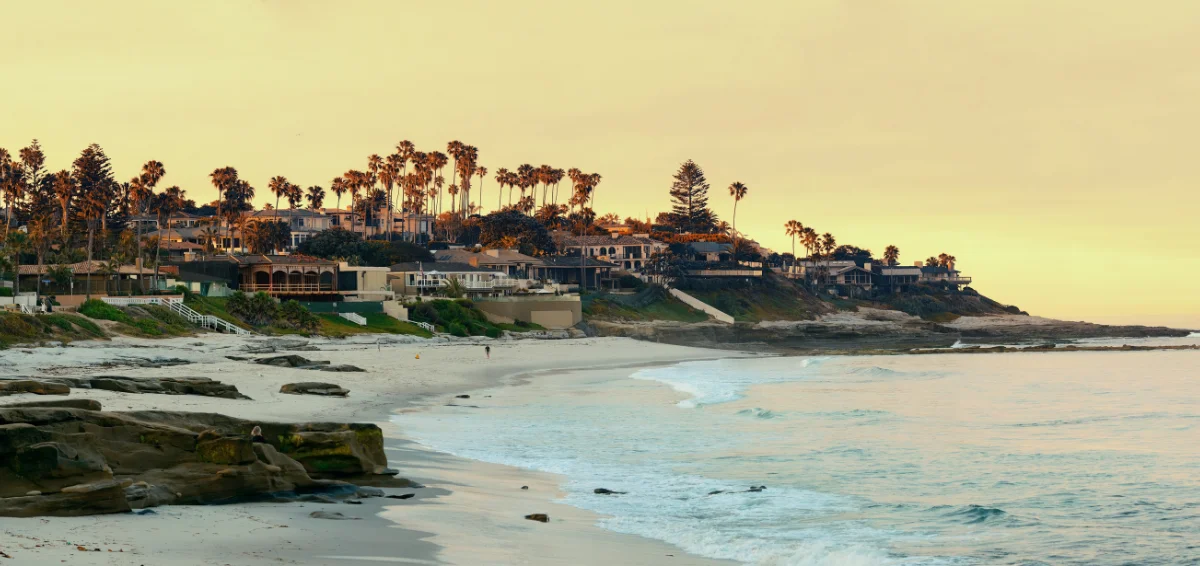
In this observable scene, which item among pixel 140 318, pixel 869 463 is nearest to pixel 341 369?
pixel 140 318

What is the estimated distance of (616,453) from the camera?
97.6ft

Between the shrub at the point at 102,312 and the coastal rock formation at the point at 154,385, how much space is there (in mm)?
34749

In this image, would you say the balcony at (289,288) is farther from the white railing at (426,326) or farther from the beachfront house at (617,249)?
the beachfront house at (617,249)

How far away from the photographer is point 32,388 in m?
27.3

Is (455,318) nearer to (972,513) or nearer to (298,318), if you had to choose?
(298,318)

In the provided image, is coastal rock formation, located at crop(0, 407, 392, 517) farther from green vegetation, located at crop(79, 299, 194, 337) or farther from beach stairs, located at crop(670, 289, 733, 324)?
beach stairs, located at crop(670, 289, 733, 324)

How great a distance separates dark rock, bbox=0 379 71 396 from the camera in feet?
87.1

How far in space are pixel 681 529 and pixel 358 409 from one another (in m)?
19.9

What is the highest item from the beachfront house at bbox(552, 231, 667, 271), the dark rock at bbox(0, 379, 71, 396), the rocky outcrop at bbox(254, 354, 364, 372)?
the beachfront house at bbox(552, 231, 667, 271)

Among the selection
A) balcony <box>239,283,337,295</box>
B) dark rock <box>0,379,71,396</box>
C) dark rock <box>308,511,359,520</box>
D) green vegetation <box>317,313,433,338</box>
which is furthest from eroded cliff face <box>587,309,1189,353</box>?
dark rock <box>308,511,359,520</box>

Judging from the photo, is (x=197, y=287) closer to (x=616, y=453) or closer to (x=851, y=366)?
(x=851, y=366)

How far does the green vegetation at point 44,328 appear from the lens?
53134 millimetres

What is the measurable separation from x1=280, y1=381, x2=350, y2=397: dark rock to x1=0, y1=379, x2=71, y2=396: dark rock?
10.5 metres

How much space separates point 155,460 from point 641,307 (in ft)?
425
